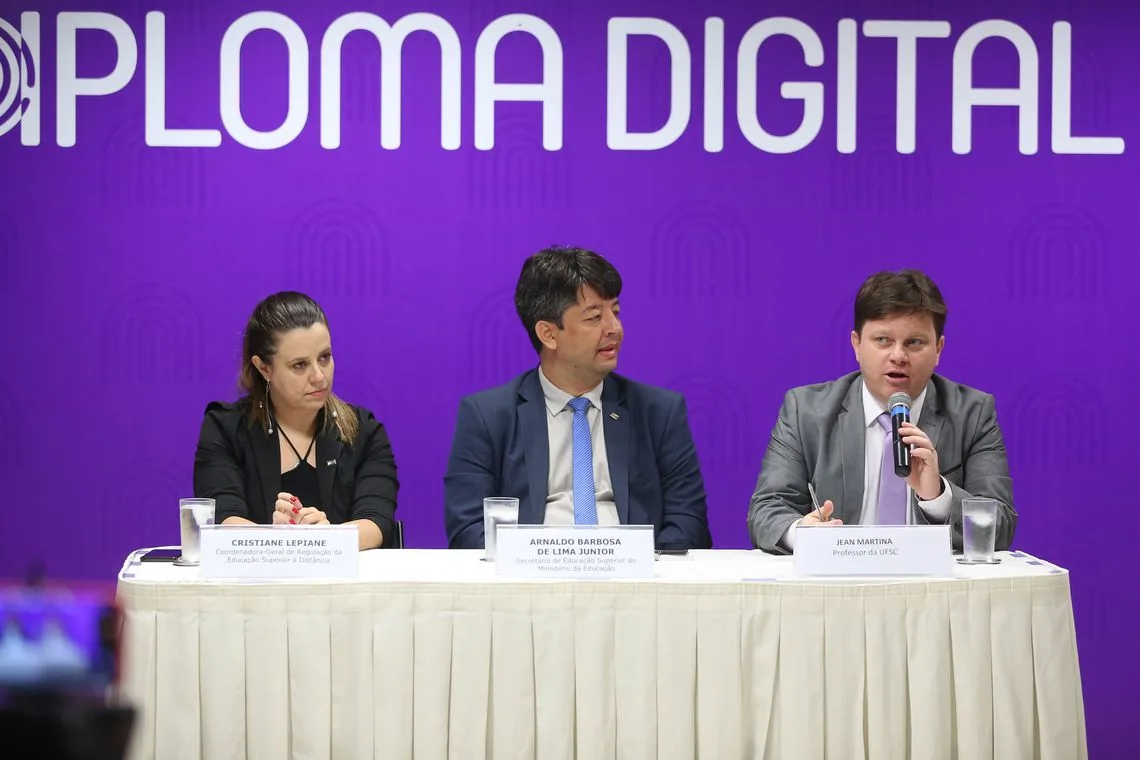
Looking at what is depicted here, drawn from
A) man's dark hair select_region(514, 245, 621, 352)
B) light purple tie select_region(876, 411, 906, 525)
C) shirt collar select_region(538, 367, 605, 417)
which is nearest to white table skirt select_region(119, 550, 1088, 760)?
light purple tie select_region(876, 411, 906, 525)

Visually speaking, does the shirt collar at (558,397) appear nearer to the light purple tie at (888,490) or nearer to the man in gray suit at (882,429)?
the man in gray suit at (882,429)

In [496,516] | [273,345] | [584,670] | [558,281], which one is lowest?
[584,670]

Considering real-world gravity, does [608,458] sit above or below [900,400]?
below

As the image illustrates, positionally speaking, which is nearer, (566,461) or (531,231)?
(566,461)

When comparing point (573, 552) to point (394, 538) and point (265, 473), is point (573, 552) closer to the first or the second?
point (394, 538)

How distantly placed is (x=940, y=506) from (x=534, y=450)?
3.11 feet

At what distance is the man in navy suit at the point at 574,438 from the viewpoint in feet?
9.91

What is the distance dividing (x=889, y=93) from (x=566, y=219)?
40.1 inches

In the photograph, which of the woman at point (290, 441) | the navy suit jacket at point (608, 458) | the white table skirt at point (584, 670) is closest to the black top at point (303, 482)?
the woman at point (290, 441)

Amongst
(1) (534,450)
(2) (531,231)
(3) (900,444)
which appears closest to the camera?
(3) (900,444)

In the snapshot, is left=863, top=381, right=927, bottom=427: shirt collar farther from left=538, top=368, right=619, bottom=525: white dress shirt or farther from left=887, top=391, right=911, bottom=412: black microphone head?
left=538, top=368, right=619, bottom=525: white dress shirt

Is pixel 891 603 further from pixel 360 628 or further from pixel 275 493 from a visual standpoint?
pixel 275 493

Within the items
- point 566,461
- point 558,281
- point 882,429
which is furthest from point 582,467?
point 882,429

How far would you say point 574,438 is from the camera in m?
3.05
